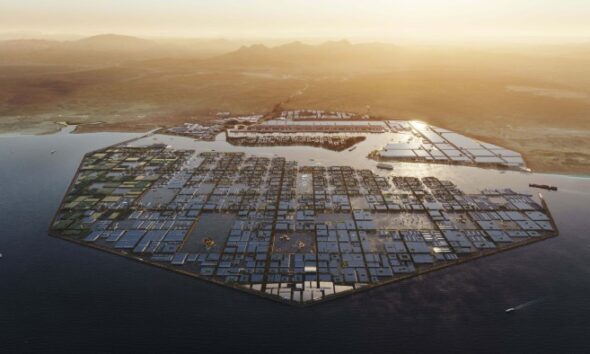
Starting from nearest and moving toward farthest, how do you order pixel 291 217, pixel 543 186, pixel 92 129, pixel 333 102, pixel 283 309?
1. pixel 283 309
2. pixel 291 217
3. pixel 543 186
4. pixel 92 129
5. pixel 333 102

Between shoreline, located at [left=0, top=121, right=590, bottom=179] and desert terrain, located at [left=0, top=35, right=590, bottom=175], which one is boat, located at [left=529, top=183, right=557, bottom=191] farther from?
shoreline, located at [left=0, top=121, right=590, bottom=179]

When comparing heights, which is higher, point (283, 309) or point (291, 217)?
point (291, 217)

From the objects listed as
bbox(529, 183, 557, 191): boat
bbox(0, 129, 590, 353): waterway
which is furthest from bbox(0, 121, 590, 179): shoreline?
bbox(0, 129, 590, 353): waterway

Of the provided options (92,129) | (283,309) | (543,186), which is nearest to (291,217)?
(283,309)

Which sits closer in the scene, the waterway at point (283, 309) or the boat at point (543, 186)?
the waterway at point (283, 309)

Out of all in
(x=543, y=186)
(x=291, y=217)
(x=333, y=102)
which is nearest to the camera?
(x=291, y=217)

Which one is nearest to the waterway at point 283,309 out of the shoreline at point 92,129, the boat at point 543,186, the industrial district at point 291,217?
the industrial district at point 291,217

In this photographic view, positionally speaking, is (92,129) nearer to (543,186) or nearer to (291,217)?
(291,217)

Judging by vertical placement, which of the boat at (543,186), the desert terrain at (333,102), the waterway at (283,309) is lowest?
the waterway at (283,309)

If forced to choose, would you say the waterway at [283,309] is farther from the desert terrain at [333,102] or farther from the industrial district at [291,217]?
the desert terrain at [333,102]
